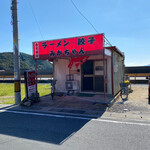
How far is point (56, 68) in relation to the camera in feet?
35.1

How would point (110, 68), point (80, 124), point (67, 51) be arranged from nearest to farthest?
point (80, 124) → point (67, 51) → point (110, 68)

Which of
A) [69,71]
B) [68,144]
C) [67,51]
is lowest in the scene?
[68,144]

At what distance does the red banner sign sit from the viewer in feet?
23.1

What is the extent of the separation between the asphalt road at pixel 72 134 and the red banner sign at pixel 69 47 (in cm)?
339

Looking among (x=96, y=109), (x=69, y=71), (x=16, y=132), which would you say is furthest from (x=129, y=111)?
(x=69, y=71)

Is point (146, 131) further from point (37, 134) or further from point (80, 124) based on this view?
point (37, 134)

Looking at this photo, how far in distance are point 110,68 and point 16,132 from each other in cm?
667

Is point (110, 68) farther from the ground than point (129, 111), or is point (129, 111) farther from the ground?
point (110, 68)

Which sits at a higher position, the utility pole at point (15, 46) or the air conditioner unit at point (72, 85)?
the utility pole at point (15, 46)

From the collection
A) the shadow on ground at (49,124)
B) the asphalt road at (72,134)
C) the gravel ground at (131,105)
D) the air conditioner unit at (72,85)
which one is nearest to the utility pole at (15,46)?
the shadow on ground at (49,124)

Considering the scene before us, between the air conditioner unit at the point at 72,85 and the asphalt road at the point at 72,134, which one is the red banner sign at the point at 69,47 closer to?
the air conditioner unit at the point at 72,85

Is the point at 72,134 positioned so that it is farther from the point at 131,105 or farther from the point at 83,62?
the point at 83,62

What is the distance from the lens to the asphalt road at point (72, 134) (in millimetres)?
3363

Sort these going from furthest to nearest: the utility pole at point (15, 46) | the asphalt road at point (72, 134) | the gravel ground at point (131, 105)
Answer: the utility pole at point (15, 46)
the gravel ground at point (131, 105)
the asphalt road at point (72, 134)
